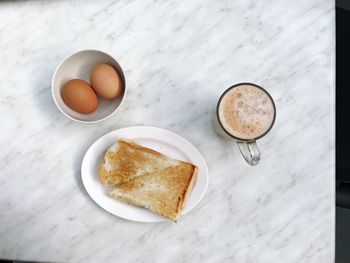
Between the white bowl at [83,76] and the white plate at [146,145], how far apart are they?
0.20ft

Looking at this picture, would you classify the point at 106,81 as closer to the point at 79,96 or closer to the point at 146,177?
the point at 79,96

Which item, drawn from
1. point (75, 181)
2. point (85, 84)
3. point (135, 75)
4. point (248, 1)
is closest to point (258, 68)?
point (248, 1)

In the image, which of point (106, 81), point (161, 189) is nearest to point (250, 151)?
point (161, 189)

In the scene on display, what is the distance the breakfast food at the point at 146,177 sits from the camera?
103 cm

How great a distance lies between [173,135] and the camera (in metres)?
1.06

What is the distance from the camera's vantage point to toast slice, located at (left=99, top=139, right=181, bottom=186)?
1035mm

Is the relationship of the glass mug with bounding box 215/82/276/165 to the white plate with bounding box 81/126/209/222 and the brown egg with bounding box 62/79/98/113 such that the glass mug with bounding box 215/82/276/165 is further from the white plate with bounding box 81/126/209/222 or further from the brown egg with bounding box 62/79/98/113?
the brown egg with bounding box 62/79/98/113

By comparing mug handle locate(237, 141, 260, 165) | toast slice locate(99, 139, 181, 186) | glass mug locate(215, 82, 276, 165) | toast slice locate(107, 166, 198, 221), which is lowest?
toast slice locate(107, 166, 198, 221)

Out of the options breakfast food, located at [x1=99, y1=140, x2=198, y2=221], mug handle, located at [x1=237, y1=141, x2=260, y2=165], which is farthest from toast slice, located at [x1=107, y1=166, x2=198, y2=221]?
mug handle, located at [x1=237, y1=141, x2=260, y2=165]

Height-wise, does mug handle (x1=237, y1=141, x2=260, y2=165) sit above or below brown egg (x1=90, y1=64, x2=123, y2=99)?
below

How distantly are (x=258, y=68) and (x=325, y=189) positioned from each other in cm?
33

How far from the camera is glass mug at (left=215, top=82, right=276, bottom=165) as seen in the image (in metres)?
0.99

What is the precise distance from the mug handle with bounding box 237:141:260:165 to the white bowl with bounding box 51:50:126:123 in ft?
0.99

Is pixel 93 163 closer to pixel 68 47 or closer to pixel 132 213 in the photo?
pixel 132 213
